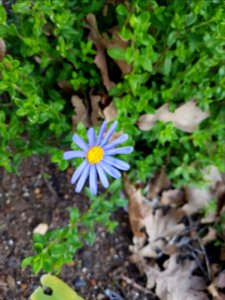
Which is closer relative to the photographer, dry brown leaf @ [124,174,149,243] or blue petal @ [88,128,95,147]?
blue petal @ [88,128,95,147]

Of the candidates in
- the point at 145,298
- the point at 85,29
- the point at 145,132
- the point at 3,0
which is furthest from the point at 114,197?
the point at 3,0

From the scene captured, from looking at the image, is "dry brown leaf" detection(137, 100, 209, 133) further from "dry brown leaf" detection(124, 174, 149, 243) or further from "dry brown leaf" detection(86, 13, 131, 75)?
"dry brown leaf" detection(124, 174, 149, 243)

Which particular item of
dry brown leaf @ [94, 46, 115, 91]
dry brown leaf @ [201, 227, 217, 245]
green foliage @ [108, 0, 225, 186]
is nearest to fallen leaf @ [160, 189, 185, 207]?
green foliage @ [108, 0, 225, 186]

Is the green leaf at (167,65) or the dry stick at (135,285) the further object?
the dry stick at (135,285)

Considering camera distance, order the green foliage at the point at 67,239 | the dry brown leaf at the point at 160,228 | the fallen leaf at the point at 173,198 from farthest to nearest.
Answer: the fallen leaf at the point at 173,198, the dry brown leaf at the point at 160,228, the green foliage at the point at 67,239

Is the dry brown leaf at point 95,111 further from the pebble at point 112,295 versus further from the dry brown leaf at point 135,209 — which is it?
the pebble at point 112,295

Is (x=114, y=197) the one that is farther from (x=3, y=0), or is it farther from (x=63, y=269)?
(x=3, y=0)

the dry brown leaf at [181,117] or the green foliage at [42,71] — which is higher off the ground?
the green foliage at [42,71]

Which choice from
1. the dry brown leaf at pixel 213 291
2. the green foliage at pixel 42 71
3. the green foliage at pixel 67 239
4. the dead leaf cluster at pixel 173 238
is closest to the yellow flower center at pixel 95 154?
the green foliage at pixel 42 71
